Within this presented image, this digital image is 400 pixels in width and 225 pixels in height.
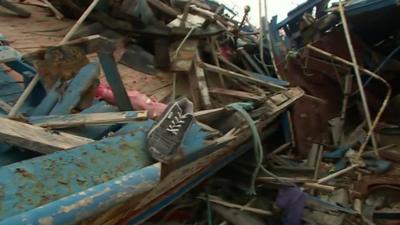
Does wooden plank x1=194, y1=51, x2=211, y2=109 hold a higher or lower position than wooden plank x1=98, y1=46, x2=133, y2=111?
lower

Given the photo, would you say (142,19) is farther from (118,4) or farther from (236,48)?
(236,48)

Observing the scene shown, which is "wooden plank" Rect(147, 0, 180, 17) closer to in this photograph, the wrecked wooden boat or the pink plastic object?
the wrecked wooden boat

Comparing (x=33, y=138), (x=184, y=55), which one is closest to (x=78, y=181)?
(x=33, y=138)

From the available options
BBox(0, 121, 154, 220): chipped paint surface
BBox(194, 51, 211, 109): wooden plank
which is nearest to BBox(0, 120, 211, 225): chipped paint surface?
BBox(0, 121, 154, 220): chipped paint surface

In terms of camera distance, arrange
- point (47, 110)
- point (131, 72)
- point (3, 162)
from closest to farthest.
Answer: point (3, 162)
point (47, 110)
point (131, 72)

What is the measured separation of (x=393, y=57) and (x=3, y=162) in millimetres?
5733

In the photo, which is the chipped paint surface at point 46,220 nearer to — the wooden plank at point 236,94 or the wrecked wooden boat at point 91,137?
the wrecked wooden boat at point 91,137

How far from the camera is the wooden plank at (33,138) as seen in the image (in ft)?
5.20

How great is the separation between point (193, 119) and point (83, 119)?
2.04 ft

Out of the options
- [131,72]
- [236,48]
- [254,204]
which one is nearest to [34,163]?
[254,204]

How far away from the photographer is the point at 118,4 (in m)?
4.28

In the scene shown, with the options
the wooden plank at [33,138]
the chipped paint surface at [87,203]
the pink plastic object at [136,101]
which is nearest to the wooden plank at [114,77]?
the pink plastic object at [136,101]

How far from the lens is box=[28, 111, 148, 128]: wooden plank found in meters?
1.93

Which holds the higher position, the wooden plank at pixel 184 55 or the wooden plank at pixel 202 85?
the wooden plank at pixel 184 55
